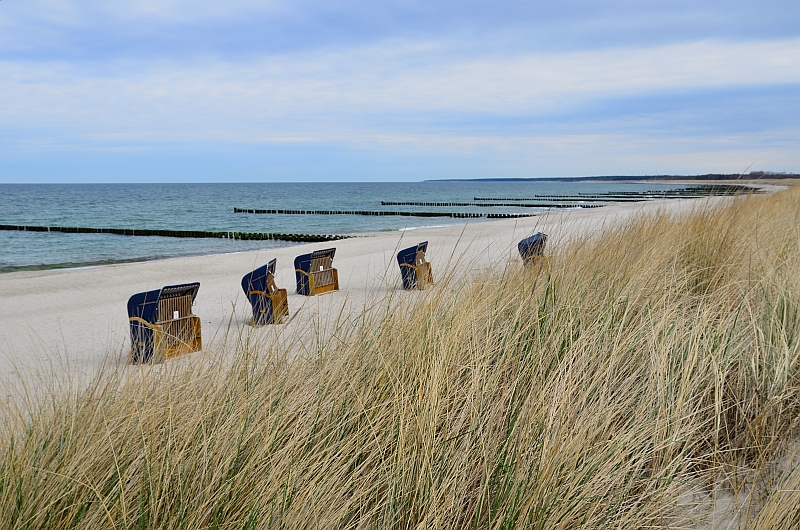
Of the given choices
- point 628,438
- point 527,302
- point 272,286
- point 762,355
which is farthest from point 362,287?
point 628,438

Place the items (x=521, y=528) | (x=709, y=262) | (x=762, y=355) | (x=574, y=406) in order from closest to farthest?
1. (x=521, y=528)
2. (x=574, y=406)
3. (x=762, y=355)
4. (x=709, y=262)

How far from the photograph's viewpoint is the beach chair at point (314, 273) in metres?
8.45

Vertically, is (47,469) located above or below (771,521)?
above

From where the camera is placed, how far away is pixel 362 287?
30.4 ft

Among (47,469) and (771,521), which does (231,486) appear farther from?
(771,521)

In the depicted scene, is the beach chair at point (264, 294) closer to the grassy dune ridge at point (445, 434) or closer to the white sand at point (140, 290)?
the white sand at point (140, 290)

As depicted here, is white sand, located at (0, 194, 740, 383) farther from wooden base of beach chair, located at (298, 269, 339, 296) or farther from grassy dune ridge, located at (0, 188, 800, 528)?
grassy dune ridge, located at (0, 188, 800, 528)

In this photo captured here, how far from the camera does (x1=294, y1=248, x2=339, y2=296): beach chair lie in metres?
8.45

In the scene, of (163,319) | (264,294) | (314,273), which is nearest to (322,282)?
(314,273)

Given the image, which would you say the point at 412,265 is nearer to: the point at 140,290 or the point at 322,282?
the point at 322,282

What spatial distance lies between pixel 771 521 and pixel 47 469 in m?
2.21

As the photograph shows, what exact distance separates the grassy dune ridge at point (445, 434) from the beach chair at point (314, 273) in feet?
17.3

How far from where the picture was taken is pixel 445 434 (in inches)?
89.1

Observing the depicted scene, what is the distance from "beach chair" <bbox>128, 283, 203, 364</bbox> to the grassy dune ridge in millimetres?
2580
